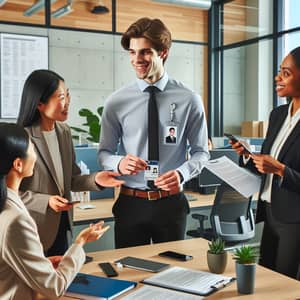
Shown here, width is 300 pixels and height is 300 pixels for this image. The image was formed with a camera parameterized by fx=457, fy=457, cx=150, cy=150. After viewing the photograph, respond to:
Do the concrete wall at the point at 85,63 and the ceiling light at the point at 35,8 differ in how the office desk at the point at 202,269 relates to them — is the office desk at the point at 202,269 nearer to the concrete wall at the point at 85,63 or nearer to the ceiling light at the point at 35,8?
the concrete wall at the point at 85,63

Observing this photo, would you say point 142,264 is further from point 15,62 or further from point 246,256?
point 15,62

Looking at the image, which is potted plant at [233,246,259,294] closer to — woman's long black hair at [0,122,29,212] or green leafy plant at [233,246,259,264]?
green leafy plant at [233,246,259,264]

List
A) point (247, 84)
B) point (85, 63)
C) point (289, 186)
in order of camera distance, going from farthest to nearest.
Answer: point (247, 84) → point (85, 63) → point (289, 186)

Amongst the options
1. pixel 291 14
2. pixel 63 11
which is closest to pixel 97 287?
pixel 63 11

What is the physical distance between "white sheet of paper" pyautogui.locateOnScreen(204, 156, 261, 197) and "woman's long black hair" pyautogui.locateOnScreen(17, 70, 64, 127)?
2.93 feet

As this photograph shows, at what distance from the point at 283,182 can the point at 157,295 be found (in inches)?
33.6

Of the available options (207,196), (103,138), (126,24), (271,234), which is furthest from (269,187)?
(126,24)

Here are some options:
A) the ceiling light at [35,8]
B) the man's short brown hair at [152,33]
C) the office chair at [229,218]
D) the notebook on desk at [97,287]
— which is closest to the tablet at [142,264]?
the notebook on desk at [97,287]

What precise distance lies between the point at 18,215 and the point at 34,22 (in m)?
6.48

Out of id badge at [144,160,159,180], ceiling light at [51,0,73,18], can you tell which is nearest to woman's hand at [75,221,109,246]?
id badge at [144,160,159,180]

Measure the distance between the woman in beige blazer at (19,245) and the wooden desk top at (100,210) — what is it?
1419 millimetres

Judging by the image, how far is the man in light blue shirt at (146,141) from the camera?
225 centimetres

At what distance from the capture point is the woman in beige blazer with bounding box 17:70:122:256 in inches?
78.5

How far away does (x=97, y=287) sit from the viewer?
156 centimetres
